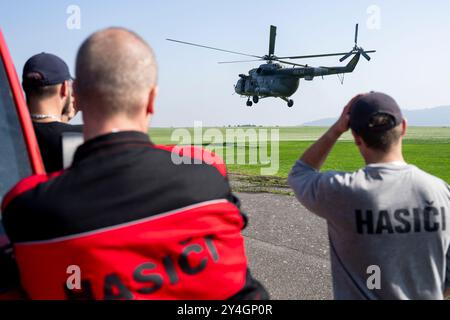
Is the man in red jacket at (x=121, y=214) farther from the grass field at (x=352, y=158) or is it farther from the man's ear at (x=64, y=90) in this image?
the grass field at (x=352, y=158)

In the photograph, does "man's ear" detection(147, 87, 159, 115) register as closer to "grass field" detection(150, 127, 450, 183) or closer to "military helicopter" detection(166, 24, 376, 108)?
"grass field" detection(150, 127, 450, 183)

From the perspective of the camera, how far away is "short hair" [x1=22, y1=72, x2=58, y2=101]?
2.93m

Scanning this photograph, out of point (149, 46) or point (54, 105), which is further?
point (54, 105)

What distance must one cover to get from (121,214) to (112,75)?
467 millimetres

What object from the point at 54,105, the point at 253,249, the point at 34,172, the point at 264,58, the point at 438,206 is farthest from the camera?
the point at 264,58

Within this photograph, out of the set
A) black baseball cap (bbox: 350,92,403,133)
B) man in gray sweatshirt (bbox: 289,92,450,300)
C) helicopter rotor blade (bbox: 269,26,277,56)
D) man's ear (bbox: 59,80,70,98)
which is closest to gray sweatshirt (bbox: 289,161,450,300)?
man in gray sweatshirt (bbox: 289,92,450,300)

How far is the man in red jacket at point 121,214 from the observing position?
4.58 ft

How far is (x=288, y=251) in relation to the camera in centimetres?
652

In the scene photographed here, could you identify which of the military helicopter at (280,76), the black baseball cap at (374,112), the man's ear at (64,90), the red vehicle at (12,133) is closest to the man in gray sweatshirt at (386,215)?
the black baseball cap at (374,112)

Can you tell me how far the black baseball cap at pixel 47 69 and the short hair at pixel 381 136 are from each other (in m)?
1.92

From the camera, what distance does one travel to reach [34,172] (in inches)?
78.6

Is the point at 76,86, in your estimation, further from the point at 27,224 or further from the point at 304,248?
the point at 304,248

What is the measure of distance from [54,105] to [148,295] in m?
1.98
